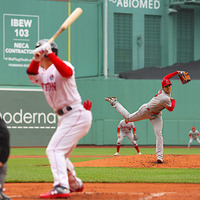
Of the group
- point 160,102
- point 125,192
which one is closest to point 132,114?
point 160,102

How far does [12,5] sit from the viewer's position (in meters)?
26.2

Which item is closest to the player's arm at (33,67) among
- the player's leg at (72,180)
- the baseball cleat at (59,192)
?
the player's leg at (72,180)

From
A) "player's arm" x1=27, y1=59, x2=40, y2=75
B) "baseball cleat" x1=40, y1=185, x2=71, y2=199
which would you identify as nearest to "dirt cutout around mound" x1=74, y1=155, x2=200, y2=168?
"baseball cleat" x1=40, y1=185, x2=71, y2=199

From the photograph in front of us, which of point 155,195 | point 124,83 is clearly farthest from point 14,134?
point 155,195

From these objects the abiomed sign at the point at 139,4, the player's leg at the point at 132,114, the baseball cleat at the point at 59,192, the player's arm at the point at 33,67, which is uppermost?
the abiomed sign at the point at 139,4

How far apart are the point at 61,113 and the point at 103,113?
2144 cm

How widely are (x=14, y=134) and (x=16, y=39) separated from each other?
5.86 meters

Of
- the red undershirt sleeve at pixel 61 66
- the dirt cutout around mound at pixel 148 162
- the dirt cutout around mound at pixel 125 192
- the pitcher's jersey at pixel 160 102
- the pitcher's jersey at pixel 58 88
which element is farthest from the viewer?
the dirt cutout around mound at pixel 148 162

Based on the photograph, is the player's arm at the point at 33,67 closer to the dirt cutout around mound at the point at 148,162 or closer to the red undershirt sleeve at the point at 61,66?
the red undershirt sleeve at the point at 61,66

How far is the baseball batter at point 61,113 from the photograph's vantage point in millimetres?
4898

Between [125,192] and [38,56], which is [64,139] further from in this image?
[125,192]

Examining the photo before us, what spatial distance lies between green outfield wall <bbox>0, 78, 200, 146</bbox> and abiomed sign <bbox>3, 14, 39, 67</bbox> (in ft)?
6.31

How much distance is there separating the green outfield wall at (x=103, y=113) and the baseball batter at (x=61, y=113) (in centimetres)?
2058

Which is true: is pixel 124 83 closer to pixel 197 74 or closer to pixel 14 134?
pixel 197 74
